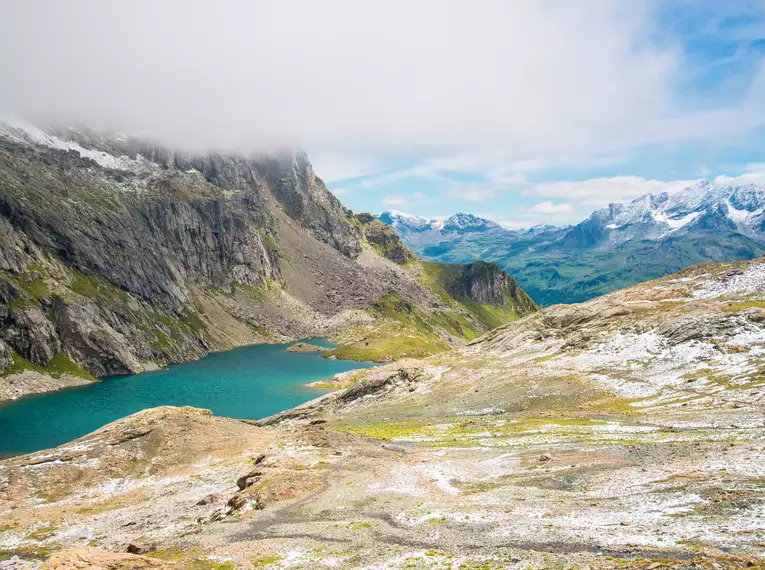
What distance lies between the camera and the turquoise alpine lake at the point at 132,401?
115312 millimetres

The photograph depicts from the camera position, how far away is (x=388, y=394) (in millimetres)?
102625

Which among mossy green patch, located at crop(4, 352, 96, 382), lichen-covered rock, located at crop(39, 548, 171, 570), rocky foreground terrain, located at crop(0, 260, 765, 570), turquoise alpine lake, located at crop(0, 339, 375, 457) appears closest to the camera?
lichen-covered rock, located at crop(39, 548, 171, 570)

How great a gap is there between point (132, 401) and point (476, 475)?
140 m

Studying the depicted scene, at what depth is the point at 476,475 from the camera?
145 feet

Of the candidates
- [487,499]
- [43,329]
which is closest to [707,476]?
[487,499]

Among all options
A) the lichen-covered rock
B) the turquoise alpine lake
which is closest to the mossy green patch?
the turquoise alpine lake

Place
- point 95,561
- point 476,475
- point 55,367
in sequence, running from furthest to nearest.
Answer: point 55,367 → point 476,475 → point 95,561

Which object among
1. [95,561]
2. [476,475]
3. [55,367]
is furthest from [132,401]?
[95,561]

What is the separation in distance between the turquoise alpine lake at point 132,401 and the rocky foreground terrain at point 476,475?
58.6 m

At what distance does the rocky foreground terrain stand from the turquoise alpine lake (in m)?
58.6

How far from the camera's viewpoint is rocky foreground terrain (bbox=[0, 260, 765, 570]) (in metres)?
26.4

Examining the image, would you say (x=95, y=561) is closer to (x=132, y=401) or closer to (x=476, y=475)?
(x=476, y=475)

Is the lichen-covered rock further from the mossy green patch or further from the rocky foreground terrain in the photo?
the mossy green patch

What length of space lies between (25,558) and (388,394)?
7248 cm
